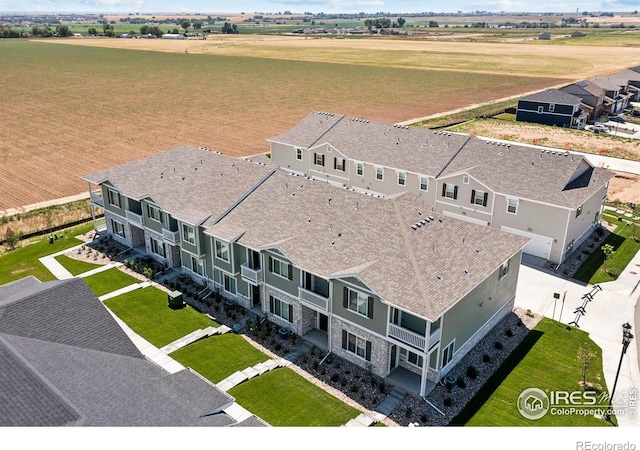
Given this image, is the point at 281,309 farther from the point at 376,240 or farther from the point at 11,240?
the point at 11,240

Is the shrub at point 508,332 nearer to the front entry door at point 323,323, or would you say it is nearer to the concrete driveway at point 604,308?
the concrete driveway at point 604,308

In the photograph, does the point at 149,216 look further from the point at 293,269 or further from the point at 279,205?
the point at 293,269

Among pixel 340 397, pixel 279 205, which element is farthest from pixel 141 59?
pixel 340 397

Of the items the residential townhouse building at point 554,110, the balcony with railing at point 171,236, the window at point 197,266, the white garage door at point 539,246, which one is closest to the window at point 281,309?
the window at point 197,266

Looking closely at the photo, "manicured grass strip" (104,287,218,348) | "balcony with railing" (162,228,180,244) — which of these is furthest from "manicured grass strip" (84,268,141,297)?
"balcony with railing" (162,228,180,244)

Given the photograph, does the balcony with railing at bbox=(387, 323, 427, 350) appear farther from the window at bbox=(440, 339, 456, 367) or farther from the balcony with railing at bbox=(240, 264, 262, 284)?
the balcony with railing at bbox=(240, 264, 262, 284)

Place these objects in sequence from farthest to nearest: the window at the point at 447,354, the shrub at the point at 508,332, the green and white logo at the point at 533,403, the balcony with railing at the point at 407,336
Answer: the shrub at the point at 508,332 < the window at the point at 447,354 < the balcony with railing at the point at 407,336 < the green and white logo at the point at 533,403
